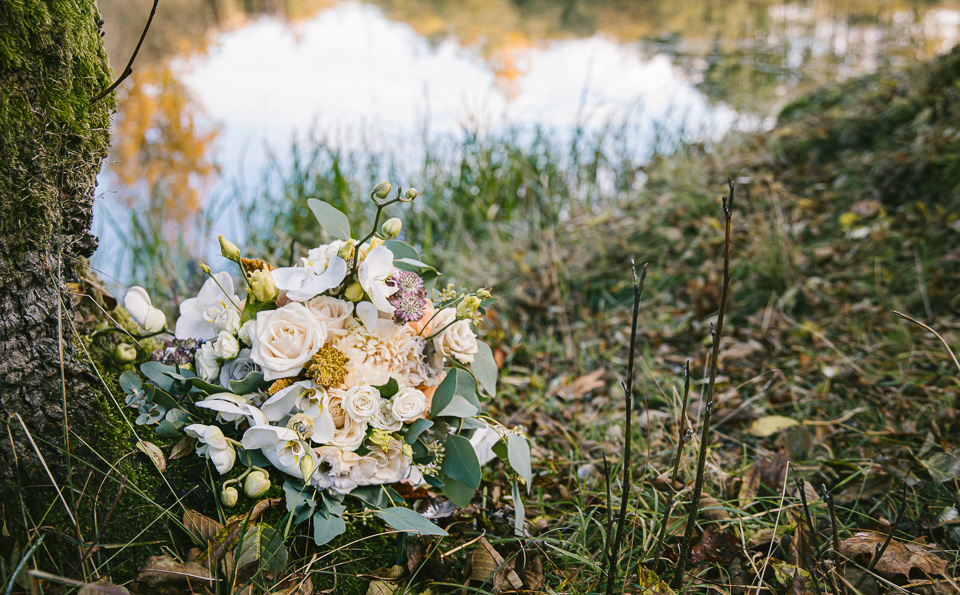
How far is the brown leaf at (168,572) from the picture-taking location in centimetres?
110

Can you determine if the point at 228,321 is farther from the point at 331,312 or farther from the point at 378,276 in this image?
the point at 378,276

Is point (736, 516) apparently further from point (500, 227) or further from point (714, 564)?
point (500, 227)

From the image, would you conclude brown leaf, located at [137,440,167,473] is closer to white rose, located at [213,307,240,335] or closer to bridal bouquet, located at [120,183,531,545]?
bridal bouquet, located at [120,183,531,545]

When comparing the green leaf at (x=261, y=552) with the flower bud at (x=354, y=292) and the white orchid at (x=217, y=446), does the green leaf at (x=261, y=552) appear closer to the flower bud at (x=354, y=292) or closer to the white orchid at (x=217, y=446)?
the white orchid at (x=217, y=446)

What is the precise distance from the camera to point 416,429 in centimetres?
131

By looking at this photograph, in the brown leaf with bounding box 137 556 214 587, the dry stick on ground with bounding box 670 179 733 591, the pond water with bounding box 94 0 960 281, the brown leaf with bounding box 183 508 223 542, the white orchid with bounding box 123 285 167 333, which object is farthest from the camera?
the pond water with bounding box 94 0 960 281

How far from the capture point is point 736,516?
64.1 inches

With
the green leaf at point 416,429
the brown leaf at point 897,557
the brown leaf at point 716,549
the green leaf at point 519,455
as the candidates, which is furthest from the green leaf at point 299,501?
the brown leaf at point 897,557

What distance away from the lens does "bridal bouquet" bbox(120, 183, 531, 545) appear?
1.22 metres

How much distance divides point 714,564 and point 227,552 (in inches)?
42.5

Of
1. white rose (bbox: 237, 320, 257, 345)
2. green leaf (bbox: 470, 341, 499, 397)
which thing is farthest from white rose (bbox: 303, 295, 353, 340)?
green leaf (bbox: 470, 341, 499, 397)

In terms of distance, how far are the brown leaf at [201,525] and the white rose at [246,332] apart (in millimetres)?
364

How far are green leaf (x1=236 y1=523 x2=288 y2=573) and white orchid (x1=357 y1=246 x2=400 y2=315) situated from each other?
50 centimetres

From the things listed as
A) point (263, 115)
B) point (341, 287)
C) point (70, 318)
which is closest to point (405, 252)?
point (341, 287)
